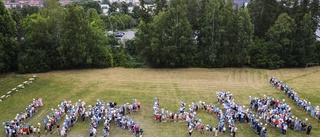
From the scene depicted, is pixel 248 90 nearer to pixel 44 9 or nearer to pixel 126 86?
pixel 126 86

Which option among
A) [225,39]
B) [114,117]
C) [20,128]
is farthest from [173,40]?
[20,128]

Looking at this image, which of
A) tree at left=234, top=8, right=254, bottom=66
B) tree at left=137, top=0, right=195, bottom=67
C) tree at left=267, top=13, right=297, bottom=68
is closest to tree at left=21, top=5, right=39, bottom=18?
tree at left=137, top=0, right=195, bottom=67

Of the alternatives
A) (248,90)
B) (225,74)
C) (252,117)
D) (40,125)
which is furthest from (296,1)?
(40,125)

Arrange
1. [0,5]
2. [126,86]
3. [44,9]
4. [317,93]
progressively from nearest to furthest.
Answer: [317,93] → [126,86] → [0,5] → [44,9]

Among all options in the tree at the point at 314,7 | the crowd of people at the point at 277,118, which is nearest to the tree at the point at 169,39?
the crowd of people at the point at 277,118

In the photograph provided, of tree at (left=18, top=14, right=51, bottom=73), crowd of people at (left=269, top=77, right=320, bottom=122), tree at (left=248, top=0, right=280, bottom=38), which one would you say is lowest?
crowd of people at (left=269, top=77, right=320, bottom=122)

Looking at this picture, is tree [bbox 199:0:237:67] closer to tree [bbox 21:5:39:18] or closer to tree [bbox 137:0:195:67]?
tree [bbox 137:0:195:67]

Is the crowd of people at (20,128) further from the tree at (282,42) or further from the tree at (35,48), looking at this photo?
the tree at (282,42)
